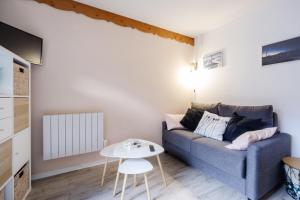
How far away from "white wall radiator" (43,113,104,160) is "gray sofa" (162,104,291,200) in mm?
1258

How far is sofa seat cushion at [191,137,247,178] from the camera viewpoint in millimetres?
1639

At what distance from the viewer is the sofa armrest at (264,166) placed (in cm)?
153

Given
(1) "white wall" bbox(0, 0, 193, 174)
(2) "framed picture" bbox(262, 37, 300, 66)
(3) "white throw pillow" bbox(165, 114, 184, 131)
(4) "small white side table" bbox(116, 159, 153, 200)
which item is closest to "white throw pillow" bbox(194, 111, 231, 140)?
(3) "white throw pillow" bbox(165, 114, 184, 131)

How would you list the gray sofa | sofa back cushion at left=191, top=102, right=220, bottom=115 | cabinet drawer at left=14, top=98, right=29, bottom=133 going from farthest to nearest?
sofa back cushion at left=191, top=102, right=220, bottom=115
the gray sofa
cabinet drawer at left=14, top=98, right=29, bottom=133

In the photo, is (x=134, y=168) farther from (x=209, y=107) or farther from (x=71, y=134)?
(x=209, y=107)

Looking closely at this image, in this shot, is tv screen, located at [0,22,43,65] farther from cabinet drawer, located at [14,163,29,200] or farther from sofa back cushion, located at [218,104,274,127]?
sofa back cushion, located at [218,104,274,127]

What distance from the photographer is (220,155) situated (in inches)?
72.4

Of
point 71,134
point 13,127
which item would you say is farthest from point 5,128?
point 71,134

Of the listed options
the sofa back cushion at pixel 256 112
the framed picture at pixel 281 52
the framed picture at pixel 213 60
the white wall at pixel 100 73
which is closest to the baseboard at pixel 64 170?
the white wall at pixel 100 73

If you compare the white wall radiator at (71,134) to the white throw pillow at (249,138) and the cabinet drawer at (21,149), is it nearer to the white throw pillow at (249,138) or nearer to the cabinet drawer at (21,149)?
the cabinet drawer at (21,149)

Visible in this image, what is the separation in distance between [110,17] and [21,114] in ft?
5.99

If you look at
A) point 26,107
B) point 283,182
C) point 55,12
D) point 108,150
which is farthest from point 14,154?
point 283,182

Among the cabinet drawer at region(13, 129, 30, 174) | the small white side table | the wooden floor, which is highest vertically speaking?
the cabinet drawer at region(13, 129, 30, 174)

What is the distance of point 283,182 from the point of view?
190cm
